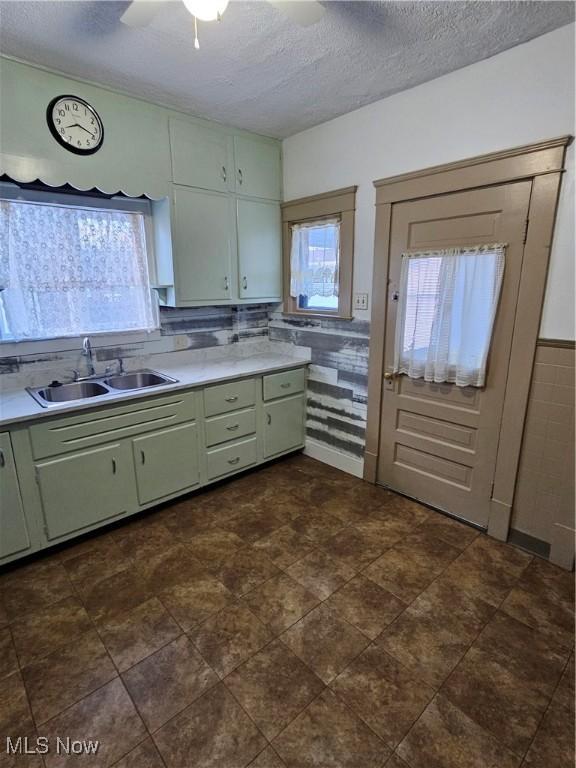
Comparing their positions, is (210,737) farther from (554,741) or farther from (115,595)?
(554,741)

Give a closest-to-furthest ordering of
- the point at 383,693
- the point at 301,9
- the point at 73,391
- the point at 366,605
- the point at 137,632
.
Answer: the point at 301,9, the point at 383,693, the point at 137,632, the point at 366,605, the point at 73,391

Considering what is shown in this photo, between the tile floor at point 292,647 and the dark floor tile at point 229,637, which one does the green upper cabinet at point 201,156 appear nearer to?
the tile floor at point 292,647

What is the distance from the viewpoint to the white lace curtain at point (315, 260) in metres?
2.91

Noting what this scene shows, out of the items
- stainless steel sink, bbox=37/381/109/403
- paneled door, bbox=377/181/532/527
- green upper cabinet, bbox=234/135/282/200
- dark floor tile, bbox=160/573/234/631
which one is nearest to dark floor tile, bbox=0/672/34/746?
dark floor tile, bbox=160/573/234/631

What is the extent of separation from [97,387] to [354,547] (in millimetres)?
1903

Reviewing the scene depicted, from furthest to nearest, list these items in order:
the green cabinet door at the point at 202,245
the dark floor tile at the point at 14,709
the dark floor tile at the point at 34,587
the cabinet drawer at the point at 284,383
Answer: the cabinet drawer at the point at 284,383, the green cabinet door at the point at 202,245, the dark floor tile at the point at 34,587, the dark floor tile at the point at 14,709

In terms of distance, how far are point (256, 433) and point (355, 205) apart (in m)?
1.80

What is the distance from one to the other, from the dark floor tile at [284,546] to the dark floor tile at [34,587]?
103 centimetres

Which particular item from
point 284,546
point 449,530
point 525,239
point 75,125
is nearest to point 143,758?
point 284,546

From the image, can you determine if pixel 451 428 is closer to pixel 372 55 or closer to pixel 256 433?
pixel 256 433

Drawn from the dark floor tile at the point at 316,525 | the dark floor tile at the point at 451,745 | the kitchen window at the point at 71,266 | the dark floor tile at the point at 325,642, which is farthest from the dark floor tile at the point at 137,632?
the kitchen window at the point at 71,266

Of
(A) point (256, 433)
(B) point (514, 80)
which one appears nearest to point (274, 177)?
(B) point (514, 80)

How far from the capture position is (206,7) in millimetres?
1251

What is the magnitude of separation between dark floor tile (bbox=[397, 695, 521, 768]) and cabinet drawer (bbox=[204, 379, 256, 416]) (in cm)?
195
